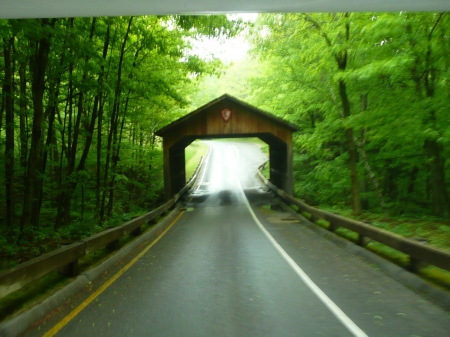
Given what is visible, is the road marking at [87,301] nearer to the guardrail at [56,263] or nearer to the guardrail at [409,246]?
the guardrail at [56,263]

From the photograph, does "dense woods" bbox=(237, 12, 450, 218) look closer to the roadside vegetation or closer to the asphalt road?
the roadside vegetation

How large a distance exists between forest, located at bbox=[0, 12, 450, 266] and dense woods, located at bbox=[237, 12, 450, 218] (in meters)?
0.06

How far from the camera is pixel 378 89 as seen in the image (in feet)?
44.4

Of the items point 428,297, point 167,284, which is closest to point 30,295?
point 167,284

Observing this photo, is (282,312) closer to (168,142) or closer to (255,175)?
(168,142)

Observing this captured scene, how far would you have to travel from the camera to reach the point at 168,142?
71.3 feet

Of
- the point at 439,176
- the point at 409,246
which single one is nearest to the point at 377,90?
the point at 439,176

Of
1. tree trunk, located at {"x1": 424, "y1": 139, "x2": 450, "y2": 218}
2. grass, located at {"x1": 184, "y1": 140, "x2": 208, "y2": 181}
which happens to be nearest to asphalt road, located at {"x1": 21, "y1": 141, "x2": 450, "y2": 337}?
tree trunk, located at {"x1": 424, "y1": 139, "x2": 450, "y2": 218}

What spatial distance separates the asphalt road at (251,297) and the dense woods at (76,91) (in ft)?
15.7

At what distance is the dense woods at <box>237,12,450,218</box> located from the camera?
403 inches

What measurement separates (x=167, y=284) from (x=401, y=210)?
14.4 meters

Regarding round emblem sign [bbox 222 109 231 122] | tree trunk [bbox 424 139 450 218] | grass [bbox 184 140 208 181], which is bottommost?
tree trunk [bbox 424 139 450 218]

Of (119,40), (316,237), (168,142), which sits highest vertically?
(119,40)

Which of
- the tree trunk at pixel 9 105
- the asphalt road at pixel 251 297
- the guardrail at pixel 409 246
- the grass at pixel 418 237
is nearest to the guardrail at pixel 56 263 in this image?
the asphalt road at pixel 251 297
